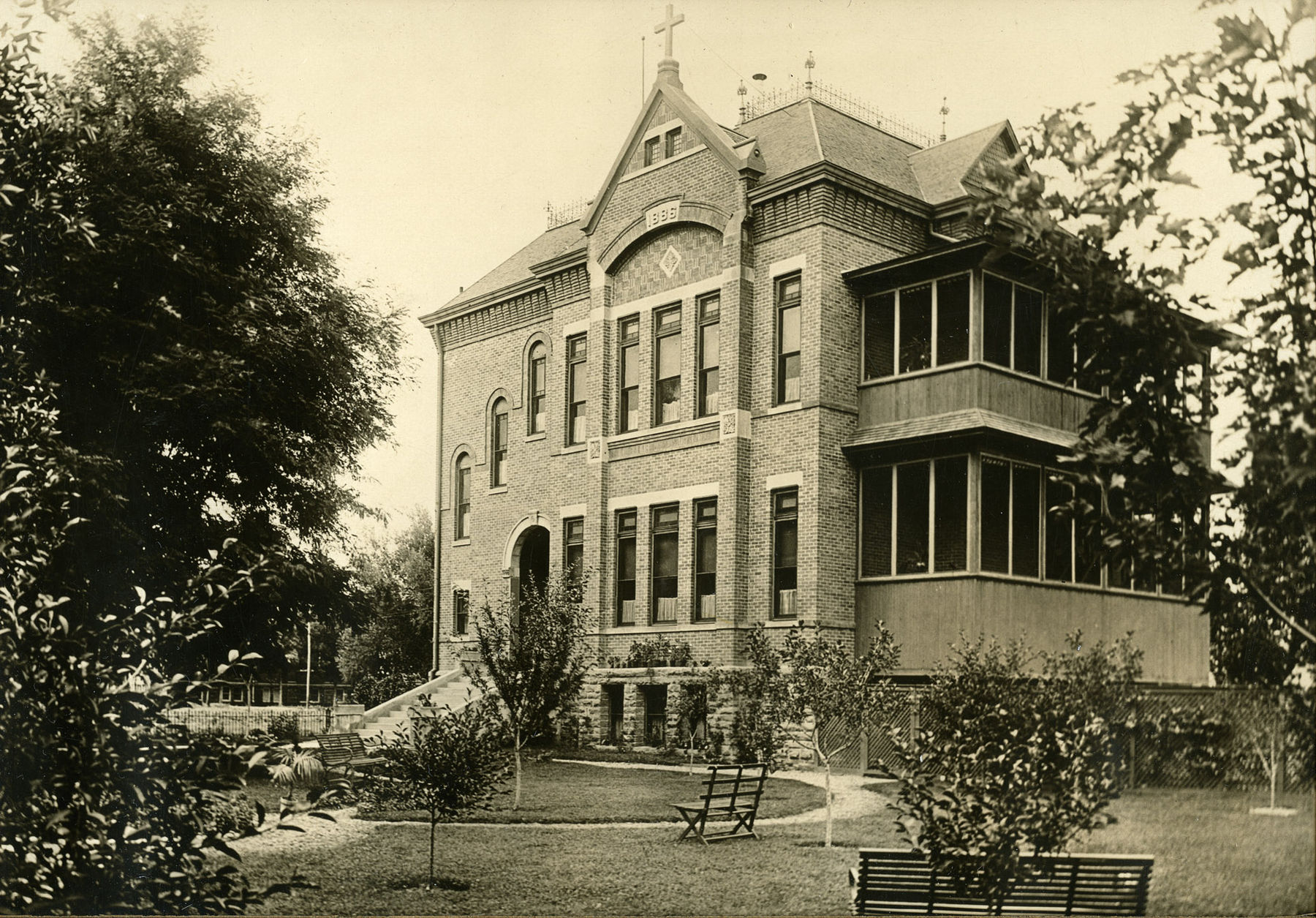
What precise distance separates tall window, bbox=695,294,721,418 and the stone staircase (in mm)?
3786

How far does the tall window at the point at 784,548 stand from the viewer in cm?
1170

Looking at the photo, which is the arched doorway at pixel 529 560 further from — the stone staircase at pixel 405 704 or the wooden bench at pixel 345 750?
the wooden bench at pixel 345 750

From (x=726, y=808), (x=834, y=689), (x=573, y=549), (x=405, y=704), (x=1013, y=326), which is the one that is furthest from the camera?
(x=573, y=549)

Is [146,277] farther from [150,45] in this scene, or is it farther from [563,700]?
[563,700]

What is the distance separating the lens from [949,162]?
12.2m

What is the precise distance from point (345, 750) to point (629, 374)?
4913mm

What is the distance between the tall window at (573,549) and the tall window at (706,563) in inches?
53.6

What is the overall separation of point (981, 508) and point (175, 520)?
25.4 ft

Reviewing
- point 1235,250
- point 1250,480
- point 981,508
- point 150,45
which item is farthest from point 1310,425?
point 150,45

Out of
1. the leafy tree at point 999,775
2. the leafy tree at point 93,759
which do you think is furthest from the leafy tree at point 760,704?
the leafy tree at point 93,759

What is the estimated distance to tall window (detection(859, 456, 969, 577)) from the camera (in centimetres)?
1182

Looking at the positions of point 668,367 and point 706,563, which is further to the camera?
point 668,367

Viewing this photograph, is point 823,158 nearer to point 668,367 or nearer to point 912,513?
point 668,367

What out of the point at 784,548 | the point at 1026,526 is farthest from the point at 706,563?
the point at 1026,526
